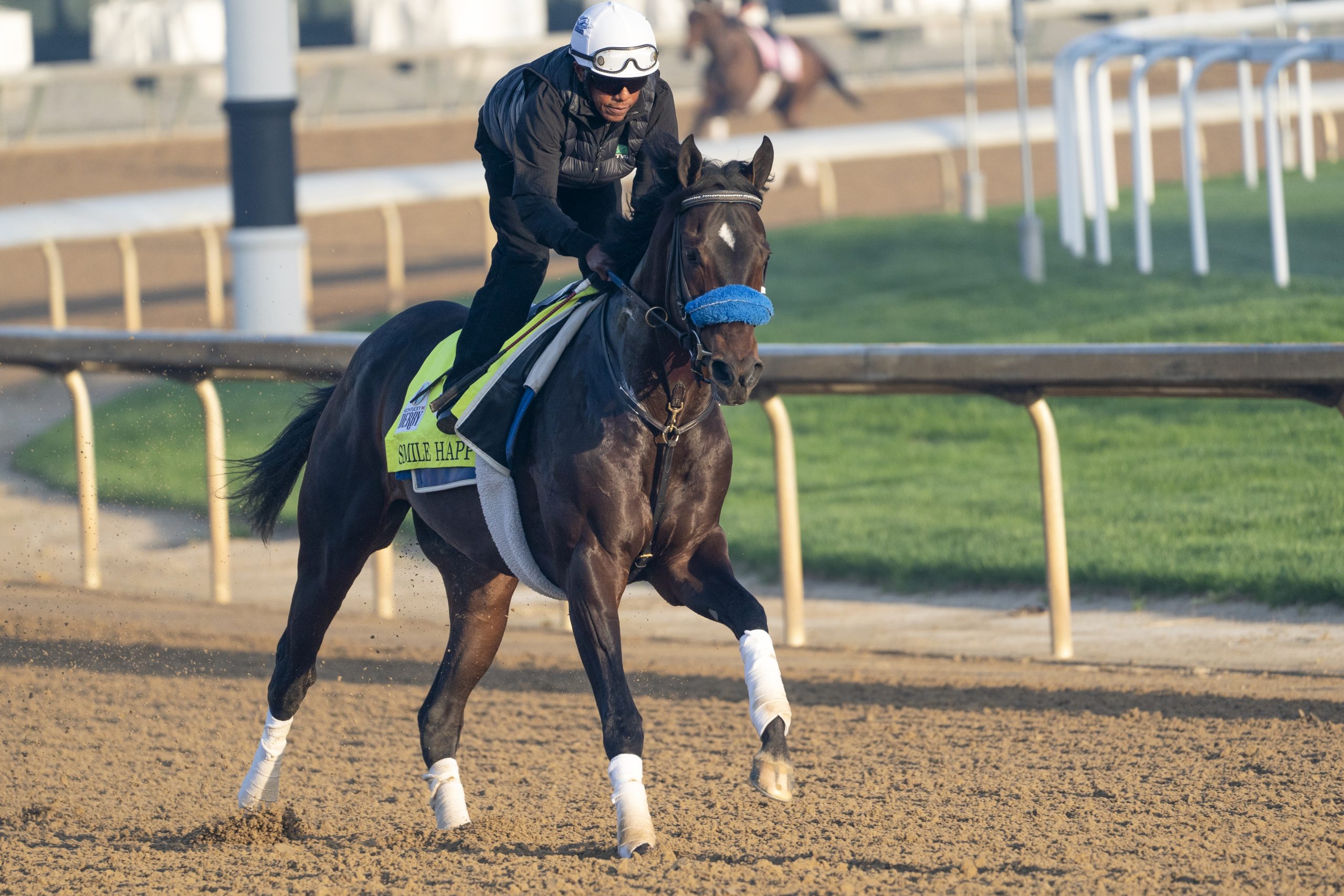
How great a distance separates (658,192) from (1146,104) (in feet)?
30.6

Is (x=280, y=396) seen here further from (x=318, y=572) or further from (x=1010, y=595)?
(x=318, y=572)

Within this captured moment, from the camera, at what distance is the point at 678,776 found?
508cm

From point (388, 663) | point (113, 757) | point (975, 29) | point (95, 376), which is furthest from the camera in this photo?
point (975, 29)

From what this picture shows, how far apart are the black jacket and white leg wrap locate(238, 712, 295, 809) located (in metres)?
1.61

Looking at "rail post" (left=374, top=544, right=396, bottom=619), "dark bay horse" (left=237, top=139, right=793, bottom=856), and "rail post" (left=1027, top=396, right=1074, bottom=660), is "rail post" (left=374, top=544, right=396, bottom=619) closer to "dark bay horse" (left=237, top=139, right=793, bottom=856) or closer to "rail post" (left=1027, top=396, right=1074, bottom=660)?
"dark bay horse" (left=237, top=139, right=793, bottom=856)

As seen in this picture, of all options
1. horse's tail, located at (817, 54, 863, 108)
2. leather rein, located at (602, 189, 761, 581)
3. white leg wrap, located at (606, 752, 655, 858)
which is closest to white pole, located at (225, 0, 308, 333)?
leather rein, located at (602, 189, 761, 581)

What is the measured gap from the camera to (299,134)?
912 inches

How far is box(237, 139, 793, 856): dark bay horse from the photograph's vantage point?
12.6 ft

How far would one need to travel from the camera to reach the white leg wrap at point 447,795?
4.55 meters

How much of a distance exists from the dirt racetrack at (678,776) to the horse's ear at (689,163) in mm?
1531

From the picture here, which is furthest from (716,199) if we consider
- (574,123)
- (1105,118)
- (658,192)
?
(1105,118)

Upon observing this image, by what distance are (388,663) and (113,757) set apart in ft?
4.95

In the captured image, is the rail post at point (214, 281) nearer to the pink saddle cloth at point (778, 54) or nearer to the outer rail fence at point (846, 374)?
the outer rail fence at point (846, 374)

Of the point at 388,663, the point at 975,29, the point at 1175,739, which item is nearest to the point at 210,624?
the point at 388,663
